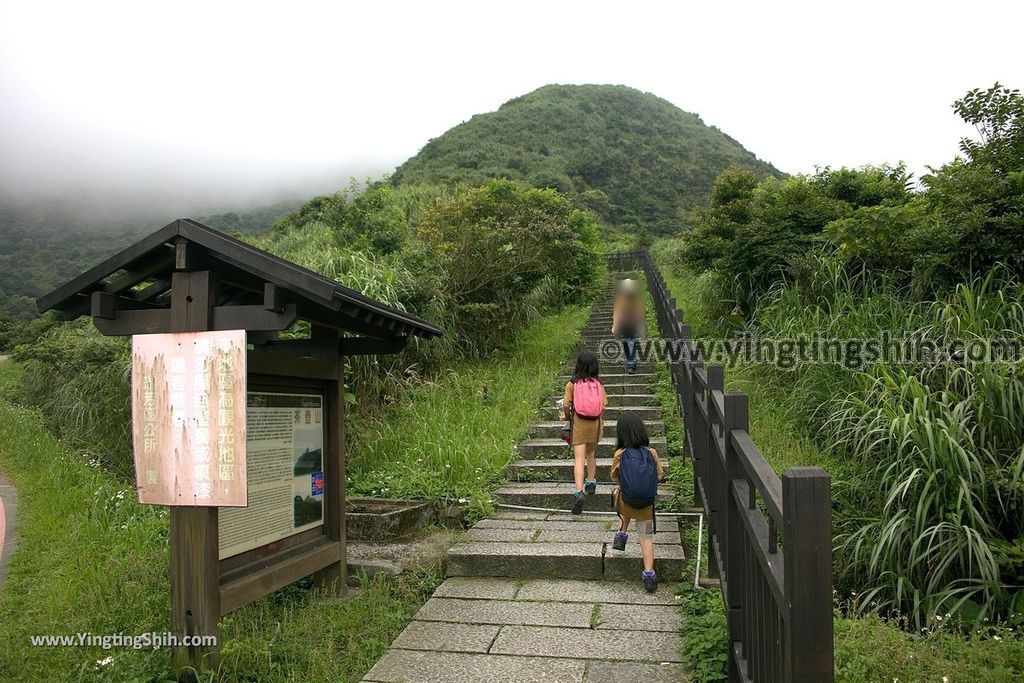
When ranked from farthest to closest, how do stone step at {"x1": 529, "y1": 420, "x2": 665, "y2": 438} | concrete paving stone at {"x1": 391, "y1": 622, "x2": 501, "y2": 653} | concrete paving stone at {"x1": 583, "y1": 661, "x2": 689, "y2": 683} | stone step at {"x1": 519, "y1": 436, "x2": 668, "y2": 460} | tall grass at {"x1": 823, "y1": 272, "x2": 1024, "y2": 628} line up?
stone step at {"x1": 529, "y1": 420, "x2": 665, "y2": 438}
stone step at {"x1": 519, "y1": 436, "x2": 668, "y2": 460}
tall grass at {"x1": 823, "y1": 272, "x2": 1024, "y2": 628}
concrete paving stone at {"x1": 391, "y1": 622, "x2": 501, "y2": 653}
concrete paving stone at {"x1": 583, "y1": 661, "x2": 689, "y2": 683}

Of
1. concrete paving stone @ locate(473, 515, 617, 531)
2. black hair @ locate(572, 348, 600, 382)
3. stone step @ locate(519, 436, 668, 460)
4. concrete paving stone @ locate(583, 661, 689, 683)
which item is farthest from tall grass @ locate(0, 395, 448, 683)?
stone step @ locate(519, 436, 668, 460)

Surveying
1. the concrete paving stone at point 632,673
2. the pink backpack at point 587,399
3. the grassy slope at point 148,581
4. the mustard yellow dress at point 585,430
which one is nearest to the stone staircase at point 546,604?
the concrete paving stone at point 632,673

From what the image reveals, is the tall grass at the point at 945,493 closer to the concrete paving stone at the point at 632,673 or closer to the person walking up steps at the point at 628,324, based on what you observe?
the concrete paving stone at the point at 632,673

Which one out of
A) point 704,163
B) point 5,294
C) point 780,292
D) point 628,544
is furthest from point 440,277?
point 704,163

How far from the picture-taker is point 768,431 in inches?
260

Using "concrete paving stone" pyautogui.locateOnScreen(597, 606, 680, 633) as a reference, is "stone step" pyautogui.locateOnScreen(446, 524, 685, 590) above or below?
above

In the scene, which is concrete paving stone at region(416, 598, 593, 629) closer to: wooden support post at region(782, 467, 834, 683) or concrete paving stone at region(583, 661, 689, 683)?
concrete paving stone at region(583, 661, 689, 683)

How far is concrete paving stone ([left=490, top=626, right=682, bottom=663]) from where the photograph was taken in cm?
348

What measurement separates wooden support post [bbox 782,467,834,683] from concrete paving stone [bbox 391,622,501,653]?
2.28 m

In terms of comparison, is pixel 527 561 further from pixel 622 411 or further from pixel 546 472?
pixel 622 411

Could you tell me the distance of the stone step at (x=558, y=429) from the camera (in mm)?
7855

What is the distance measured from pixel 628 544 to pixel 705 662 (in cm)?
164

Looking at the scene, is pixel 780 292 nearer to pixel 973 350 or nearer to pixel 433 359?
pixel 973 350

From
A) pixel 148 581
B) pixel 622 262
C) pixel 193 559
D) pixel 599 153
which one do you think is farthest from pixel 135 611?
pixel 599 153
